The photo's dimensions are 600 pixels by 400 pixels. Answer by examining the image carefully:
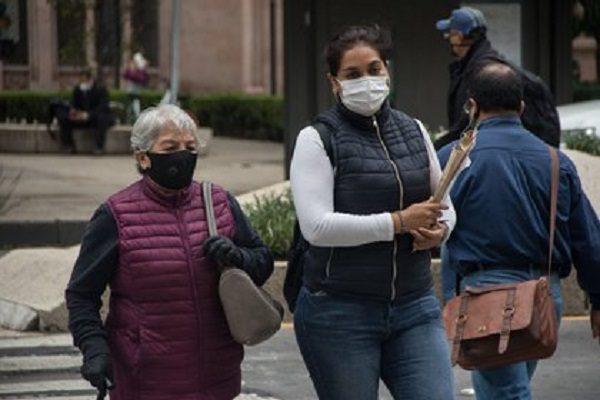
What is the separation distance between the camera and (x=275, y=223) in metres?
11.8

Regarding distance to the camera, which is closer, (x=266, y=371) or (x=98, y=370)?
(x=98, y=370)

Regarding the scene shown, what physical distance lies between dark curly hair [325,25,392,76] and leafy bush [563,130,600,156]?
8271 millimetres

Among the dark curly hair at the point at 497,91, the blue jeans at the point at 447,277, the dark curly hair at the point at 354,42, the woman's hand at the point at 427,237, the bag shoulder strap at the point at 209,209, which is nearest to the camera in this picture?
the bag shoulder strap at the point at 209,209

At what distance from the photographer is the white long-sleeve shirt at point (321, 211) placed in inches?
226

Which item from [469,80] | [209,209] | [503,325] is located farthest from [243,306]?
[469,80]

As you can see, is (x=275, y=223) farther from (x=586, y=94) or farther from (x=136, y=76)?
(x=136, y=76)

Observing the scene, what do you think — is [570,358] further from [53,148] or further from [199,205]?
[53,148]

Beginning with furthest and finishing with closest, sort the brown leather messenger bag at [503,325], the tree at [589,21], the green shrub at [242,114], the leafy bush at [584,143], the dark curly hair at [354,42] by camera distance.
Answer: the green shrub at [242,114], the tree at [589,21], the leafy bush at [584,143], the brown leather messenger bag at [503,325], the dark curly hair at [354,42]

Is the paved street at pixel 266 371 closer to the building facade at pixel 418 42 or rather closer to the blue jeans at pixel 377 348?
the blue jeans at pixel 377 348

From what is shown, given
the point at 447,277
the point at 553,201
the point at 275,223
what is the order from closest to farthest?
the point at 553,201 → the point at 447,277 → the point at 275,223

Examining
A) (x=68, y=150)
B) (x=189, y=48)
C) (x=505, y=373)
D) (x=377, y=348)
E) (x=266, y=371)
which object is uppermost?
(x=377, y=348)

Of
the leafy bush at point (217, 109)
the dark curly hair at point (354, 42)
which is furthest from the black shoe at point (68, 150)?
the dark curly hair at point (354, 42)

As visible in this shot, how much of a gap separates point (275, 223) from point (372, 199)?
5.94 metres

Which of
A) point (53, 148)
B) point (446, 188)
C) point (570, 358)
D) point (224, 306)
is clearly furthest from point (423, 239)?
point (53, 148)
